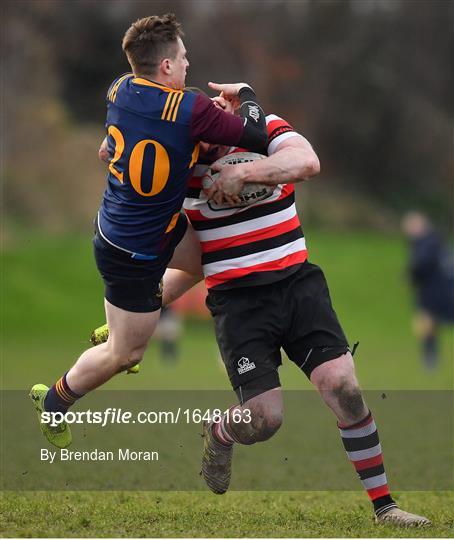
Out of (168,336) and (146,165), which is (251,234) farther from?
(168,336)

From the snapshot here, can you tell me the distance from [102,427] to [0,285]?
458 inches

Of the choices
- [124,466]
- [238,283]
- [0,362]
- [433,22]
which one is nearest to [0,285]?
[0,362]

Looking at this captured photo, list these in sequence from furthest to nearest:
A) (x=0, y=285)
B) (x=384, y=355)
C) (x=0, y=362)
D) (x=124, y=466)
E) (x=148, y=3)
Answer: (x=148, y=3)
(x=0, y=285)
(x=384, y=355)
(x=0, y=362)
(x=124, y=466)

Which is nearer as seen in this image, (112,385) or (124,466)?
(124,466)

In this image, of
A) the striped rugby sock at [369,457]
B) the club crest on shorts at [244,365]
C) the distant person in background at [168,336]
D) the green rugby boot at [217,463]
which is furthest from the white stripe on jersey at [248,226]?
the distant person in background at [168,336]

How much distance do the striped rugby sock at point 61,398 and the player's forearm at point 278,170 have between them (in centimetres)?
153

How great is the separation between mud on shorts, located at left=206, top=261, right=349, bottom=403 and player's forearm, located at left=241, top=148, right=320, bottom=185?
1.87 feet

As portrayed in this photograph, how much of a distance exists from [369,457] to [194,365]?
9646 millimetres

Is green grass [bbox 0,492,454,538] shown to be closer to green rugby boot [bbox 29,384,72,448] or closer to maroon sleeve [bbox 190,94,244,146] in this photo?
green rugby boot [bbox 29,384,72,448]

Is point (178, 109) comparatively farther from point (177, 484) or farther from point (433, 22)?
point (433, 22)

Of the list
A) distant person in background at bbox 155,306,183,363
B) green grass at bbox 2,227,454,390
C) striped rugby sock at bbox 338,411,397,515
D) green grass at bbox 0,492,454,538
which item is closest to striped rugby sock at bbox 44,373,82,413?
green grass at bbox 0,492,454,538

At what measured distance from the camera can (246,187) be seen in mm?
5484

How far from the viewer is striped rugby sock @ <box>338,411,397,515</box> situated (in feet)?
18.8

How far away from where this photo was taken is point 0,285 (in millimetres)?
19781
